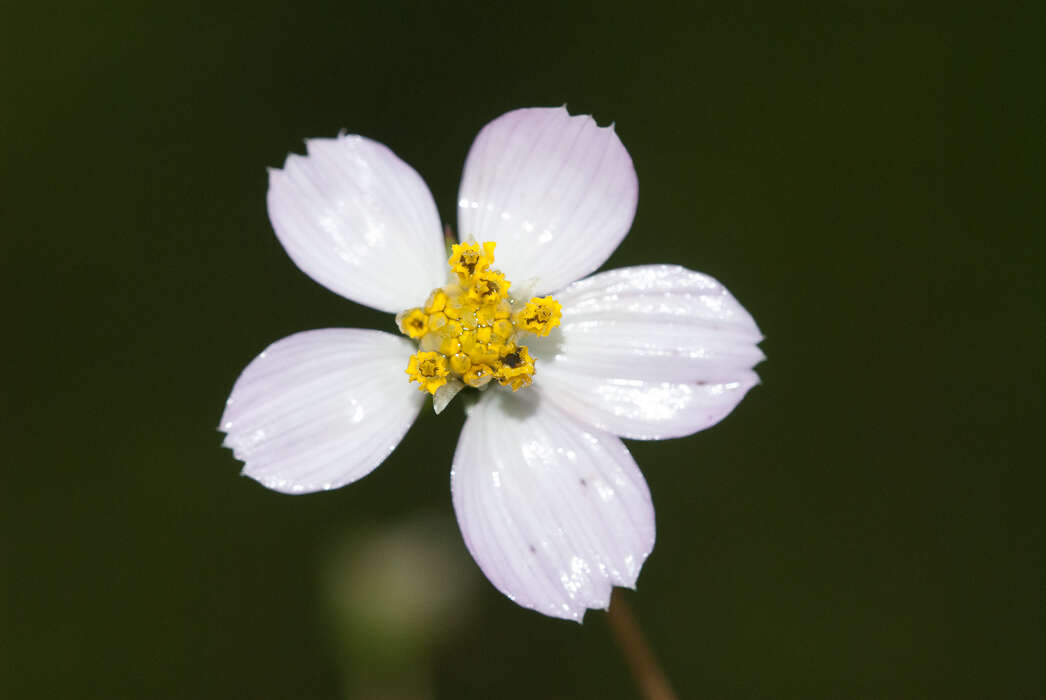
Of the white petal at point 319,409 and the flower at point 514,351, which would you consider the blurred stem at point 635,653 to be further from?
the white petal at point 319,409

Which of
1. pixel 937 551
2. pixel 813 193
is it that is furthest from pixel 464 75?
pixel 937 551

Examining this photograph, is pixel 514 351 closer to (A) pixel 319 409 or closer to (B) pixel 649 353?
(B) pixel 649 353

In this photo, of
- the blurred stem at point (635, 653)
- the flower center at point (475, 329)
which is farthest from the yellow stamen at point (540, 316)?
the blurred stem at point (635, 653)

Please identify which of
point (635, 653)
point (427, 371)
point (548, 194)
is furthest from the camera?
point (635, 653)

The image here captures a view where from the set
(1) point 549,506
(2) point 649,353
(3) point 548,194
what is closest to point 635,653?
(1) point 549,506

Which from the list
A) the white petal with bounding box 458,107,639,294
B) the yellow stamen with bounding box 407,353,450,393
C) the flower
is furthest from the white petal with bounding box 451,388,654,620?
the white petal with bounding box 458,107,639,294

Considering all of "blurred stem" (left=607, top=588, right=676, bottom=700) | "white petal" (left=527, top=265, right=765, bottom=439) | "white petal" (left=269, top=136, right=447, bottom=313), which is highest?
"white petal" (left=269, top=136, right=447, bottom=313)

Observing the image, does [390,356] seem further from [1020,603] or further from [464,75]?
[1020,603]

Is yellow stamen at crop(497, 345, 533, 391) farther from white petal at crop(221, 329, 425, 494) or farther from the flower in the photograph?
white petal at crop(221, 329, 425, 494)
